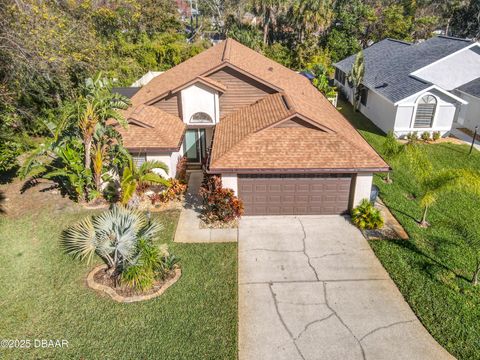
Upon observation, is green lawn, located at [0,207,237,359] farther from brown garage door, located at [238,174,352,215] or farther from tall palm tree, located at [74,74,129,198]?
tall palm tree, located at [74,74,129,198]

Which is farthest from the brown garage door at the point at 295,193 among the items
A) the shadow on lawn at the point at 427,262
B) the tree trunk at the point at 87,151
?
the tree trunk at the point at 87,151

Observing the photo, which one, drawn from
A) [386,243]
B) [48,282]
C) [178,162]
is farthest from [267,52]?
[48,282]

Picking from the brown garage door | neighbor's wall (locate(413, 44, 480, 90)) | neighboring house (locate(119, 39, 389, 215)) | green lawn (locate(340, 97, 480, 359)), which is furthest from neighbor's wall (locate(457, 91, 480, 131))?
the brown garage door

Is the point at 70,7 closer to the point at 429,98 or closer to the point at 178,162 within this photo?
the point at 178,162

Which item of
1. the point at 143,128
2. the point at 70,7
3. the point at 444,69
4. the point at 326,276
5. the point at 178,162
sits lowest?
the point at 326,276

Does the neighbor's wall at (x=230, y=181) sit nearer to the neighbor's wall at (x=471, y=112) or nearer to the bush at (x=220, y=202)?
the bush at (x=220, y=202)
